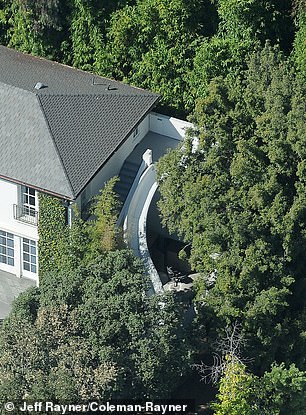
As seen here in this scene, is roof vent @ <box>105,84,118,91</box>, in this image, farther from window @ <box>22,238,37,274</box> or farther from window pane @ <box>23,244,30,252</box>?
window pane @ <box>23,244,30,252</box>

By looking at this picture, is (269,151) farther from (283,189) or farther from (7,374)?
(7,374)

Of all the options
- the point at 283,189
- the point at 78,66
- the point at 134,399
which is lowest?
the point at 134,399

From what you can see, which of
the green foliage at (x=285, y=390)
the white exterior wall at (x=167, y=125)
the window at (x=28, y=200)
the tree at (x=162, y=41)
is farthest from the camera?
the tree at (x=162, y=41)

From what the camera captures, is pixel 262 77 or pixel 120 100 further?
pixel 120 100

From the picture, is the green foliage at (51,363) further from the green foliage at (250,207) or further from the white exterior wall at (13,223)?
the white exterior wall at (13,223)

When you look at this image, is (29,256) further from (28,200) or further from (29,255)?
(28,200)

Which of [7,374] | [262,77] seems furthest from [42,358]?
[262,77]


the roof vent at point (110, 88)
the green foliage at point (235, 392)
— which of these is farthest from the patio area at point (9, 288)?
the green foliage at point (235, 392)
